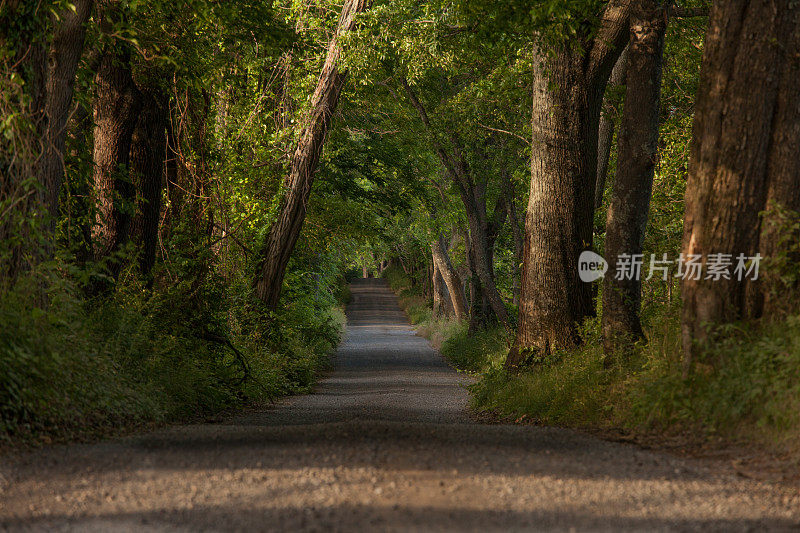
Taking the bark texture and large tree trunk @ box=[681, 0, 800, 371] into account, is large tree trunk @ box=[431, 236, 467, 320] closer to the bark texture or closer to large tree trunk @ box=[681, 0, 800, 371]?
the bark texture

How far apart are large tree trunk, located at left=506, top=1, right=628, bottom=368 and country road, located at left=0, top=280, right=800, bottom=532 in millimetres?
Answer: 5180

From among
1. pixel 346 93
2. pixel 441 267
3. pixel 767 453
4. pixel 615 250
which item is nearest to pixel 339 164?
pixel 346 93

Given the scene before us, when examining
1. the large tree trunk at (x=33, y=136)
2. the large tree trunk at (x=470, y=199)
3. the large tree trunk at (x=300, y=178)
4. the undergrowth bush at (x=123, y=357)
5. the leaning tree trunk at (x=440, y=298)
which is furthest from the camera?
the leaning tree trunk at (x=440, y=298)

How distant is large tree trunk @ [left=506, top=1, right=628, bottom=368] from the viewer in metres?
13.7

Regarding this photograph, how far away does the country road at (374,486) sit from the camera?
16.6 ft

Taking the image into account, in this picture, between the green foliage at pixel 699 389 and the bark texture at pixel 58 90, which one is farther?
the bark texture at pixel 58 90

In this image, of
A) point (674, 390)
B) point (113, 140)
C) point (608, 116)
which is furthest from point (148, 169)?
point (674, 390)

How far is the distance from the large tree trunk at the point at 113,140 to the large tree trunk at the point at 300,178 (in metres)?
5.69

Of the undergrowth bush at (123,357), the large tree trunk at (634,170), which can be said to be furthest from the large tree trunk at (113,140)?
the large tree trunk at (634,170)

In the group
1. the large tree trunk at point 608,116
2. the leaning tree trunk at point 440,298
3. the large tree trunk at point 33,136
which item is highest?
the large tree trunk at point 608,116

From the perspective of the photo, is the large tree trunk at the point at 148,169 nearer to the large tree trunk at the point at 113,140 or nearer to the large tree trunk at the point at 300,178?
the large tree trunk at the point at 113,140

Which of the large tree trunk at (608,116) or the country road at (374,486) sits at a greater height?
the large tree trunk at (608,116)

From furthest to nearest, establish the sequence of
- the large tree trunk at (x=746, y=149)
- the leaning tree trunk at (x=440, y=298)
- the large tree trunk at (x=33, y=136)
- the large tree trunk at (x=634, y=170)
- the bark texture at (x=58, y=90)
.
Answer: the leaning tree trunk at (x=440, y=298)
the large tree trunk at (x=634, y=170)
the bark texture at (x=58, y=90)
the large tree trunk at (x=33, y=136)
the large tree trunk at (x=746, y=149)

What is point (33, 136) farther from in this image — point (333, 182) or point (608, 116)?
point (333, 182)
